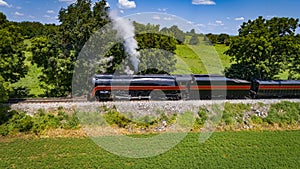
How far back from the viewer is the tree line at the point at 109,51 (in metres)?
24.6

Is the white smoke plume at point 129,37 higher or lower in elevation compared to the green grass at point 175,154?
higher

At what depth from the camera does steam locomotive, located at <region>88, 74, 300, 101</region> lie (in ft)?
78.5

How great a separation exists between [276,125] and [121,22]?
58.8ft

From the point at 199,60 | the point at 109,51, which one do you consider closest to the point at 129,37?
the point at 109,51

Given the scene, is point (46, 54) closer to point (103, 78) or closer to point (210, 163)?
point (103, 78)

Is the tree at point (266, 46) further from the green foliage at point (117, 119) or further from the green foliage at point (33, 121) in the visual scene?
the green foliage at point (33, 121)

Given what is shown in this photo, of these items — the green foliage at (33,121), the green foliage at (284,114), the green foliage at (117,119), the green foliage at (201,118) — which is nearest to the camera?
the green foliage at (33,121)

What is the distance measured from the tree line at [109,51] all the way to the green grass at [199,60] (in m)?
12.7

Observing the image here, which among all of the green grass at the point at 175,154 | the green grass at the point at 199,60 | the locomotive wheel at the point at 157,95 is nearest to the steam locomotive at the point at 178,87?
the locomotive wheel at the point at 157,95

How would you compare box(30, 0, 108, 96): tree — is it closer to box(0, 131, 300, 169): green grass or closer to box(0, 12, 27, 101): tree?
box(0, 12, 27, 101): tree

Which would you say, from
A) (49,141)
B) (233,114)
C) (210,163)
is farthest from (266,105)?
(49,141)

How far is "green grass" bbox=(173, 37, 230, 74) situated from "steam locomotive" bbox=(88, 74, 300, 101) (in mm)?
18749

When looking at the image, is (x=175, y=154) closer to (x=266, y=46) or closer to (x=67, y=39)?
(x=67, y=39)

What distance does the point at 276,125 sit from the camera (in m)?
23.9
